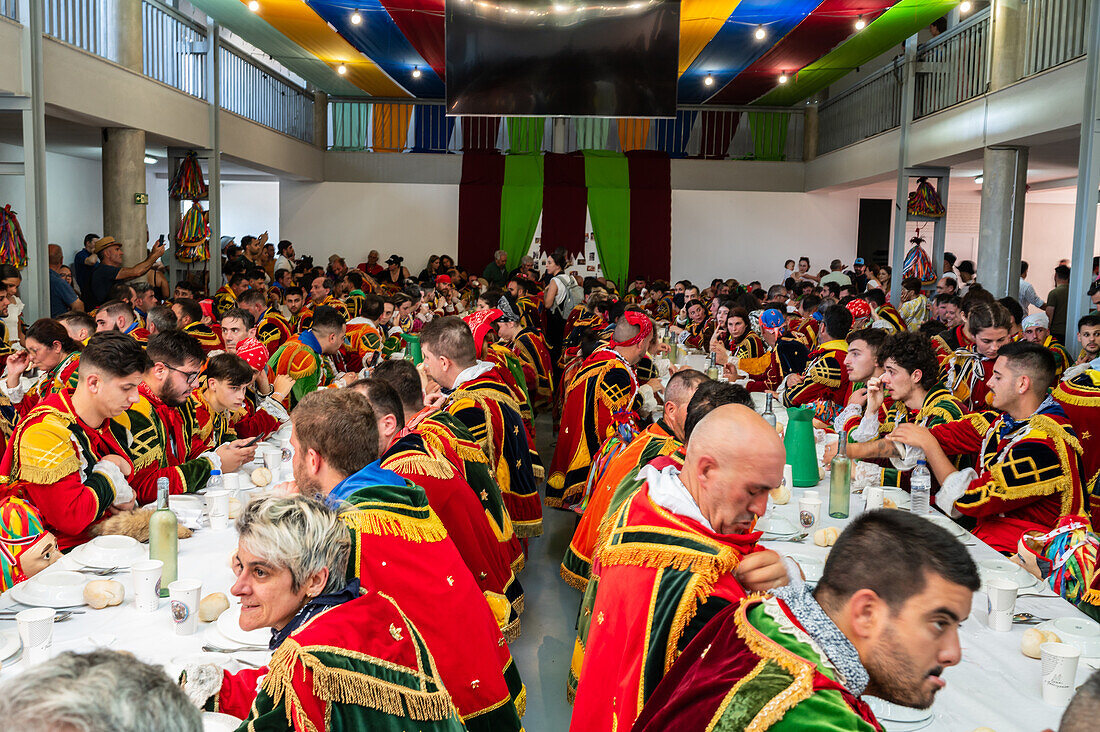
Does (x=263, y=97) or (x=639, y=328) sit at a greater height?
(x=263, y=97)

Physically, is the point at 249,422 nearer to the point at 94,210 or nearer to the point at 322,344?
the point at 322,344

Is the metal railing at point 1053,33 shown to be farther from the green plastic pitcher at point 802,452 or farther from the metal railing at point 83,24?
the metal railing at point 83,24

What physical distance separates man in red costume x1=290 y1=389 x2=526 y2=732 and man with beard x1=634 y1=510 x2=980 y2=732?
0.97m

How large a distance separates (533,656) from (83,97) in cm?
627

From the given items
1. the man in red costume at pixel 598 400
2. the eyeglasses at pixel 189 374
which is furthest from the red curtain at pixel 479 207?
the eyeglasses at pixel 189 374

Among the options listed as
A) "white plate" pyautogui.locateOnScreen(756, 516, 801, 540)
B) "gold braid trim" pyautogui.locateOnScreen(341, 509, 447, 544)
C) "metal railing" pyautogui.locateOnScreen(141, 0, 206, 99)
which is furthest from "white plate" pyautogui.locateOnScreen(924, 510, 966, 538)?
"metal railing" pyautogui.locateOnScreen(141, 0, 206, 99)

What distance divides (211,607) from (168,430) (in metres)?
1.84

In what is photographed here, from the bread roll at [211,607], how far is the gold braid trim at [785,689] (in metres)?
1.46

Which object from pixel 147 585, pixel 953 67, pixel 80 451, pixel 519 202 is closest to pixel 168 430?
pixel 80 451

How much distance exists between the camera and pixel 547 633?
13.9 feet

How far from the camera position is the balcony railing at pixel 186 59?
7914 mm

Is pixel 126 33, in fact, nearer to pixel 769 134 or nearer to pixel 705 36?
pixel 705 36

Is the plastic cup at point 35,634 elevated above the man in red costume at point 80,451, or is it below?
below

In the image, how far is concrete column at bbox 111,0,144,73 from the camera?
847cm
